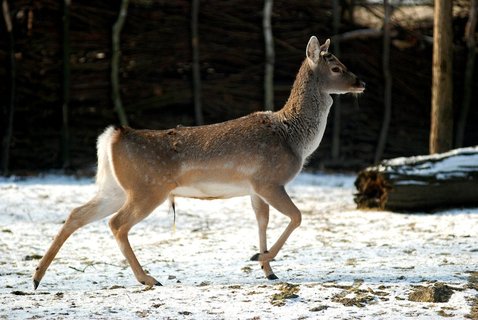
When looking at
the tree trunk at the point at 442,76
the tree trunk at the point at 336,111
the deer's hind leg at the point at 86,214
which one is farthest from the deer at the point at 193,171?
the tree trunk at the point at 336,111

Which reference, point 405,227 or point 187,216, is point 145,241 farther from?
point 405,227

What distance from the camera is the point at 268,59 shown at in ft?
43.1

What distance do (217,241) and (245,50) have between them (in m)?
5.64

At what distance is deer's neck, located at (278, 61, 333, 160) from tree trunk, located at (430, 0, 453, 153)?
3.89 m

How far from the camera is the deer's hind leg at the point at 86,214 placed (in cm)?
639

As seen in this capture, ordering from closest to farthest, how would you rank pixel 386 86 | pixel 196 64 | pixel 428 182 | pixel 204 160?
pixel 204 160 < pixel 428 182 < pixel 196 64 < pixel 386 86

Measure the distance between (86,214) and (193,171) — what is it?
89 centimetres

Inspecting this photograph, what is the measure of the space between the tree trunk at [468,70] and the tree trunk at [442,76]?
3206 millimetres

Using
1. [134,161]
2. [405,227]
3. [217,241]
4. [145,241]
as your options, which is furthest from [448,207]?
[134,161]

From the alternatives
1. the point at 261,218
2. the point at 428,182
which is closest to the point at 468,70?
the point at 428,182

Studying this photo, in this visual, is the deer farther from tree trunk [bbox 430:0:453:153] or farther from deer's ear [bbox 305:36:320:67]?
tree trunk [bbox 430:0:453:153]

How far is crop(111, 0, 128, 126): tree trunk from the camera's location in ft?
41.3

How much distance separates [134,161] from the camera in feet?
21.5

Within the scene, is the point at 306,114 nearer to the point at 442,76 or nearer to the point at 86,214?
the point at 86,214
